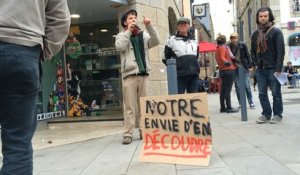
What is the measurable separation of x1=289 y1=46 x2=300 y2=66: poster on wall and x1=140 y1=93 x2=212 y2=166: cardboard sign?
27.2m

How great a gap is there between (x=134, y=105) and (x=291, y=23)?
2688 centimetres

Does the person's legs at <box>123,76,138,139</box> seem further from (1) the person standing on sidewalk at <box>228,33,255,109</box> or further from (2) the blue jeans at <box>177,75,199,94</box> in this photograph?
(1) the person standing on sidewalk at <box>228,33,255,109</box>

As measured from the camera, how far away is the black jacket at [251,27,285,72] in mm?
7305

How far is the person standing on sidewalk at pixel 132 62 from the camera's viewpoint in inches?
255

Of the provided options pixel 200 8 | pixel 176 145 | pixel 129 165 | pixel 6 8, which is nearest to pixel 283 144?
pixel 176 145

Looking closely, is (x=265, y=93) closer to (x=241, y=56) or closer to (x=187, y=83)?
(x=187, y=83)

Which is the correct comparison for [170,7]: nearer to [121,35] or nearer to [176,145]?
[121,35]

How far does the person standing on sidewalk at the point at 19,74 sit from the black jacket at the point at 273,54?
17.9ft

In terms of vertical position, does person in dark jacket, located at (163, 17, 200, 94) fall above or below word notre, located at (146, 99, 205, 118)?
above

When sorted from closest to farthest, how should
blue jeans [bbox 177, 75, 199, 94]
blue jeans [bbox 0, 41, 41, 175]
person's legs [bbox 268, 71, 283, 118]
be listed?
blue jeans [bbox 0, 41, 41, 175] → person's legs [bbox 268, 71, 283, 118] → blue jeans [bbox 177, 75, 199, 94]

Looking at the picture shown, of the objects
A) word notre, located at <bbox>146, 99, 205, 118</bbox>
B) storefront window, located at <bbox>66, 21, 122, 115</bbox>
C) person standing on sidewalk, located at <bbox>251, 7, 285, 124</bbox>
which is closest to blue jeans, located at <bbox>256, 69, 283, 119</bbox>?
person standing on sidewalk, located at <bbox>251, 7, 285, 124</bbox>

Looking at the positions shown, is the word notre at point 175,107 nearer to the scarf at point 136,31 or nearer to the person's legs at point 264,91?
the scarf at point 136,31

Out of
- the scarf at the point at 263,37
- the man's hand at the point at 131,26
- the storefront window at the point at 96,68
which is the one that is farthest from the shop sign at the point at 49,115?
the scarf at the point at 263,37

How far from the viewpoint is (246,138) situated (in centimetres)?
616
